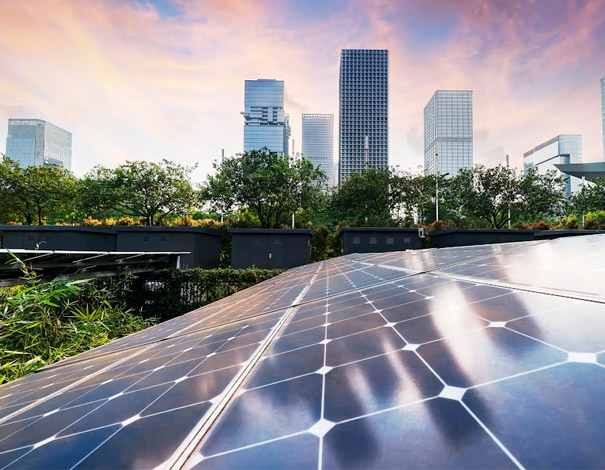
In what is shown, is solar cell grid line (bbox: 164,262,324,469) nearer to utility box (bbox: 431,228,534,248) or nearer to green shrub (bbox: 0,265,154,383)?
green shrub (bbox: 0,265,154,383)

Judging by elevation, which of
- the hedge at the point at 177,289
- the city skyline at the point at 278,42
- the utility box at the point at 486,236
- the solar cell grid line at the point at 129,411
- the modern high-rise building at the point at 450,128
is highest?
the modern high-rise building at the point at 450,128

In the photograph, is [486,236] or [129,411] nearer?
[129,411]

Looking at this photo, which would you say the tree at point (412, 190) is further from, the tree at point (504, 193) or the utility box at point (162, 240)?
the utility box at point (162, 240)

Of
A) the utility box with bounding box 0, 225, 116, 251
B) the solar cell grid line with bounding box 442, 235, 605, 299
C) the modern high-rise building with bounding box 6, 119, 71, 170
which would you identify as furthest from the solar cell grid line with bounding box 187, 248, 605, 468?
the modern high-rise building with bounding box 6, 119, 71, 170

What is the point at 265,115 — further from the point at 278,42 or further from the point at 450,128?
the point at 278,42

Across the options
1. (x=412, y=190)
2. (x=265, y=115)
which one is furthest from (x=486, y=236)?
(x=265, y=115)

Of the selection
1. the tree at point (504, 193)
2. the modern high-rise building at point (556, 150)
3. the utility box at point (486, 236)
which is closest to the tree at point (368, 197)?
the tree at point (504, 193)
